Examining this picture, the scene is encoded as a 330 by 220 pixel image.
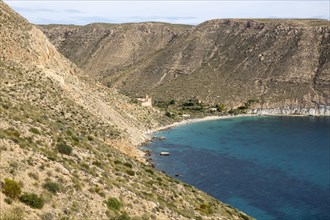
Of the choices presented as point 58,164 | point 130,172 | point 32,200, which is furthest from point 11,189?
point 130,172

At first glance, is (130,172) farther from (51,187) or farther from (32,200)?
(32,200)

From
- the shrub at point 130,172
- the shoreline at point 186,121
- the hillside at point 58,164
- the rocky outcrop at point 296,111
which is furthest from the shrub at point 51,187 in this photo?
the rocky outcrop at point 296,111

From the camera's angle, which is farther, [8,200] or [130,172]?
[130,172]

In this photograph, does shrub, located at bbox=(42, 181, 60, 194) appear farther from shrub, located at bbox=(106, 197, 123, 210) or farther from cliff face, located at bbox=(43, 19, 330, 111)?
cliff face, located at bbox=(43, 19, 330, 111)

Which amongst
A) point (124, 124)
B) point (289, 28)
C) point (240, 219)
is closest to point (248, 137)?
point (124, 124)

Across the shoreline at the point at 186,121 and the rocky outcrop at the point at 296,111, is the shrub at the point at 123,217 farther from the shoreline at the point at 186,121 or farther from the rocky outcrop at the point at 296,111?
the rocky outcrop at the point at 296,111

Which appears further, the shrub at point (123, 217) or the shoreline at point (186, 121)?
the shoreline at point (186, 121)

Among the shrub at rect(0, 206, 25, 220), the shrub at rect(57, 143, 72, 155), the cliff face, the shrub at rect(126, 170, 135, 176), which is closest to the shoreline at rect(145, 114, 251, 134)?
the cliff face

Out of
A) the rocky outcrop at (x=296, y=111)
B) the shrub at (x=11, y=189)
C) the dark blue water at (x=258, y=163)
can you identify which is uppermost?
the shrub at (x=11, y=189)
